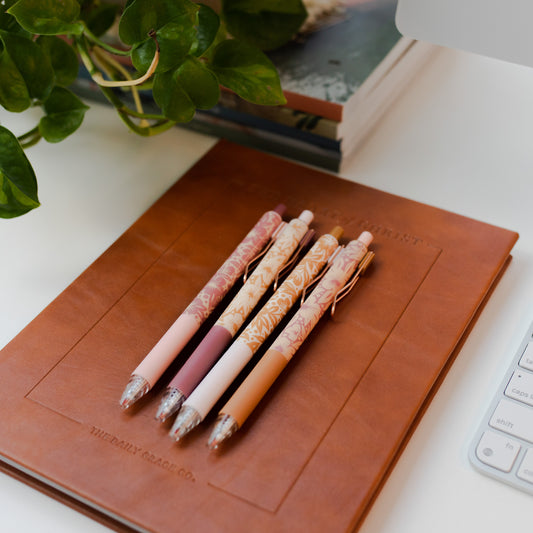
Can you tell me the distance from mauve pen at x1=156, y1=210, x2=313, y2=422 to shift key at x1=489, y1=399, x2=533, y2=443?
0.61 ft

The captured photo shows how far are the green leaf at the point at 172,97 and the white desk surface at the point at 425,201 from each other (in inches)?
5.2

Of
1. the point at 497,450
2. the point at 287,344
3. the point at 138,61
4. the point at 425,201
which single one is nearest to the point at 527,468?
the point at 497,450

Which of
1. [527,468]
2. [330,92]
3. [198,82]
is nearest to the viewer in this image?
[527,468]

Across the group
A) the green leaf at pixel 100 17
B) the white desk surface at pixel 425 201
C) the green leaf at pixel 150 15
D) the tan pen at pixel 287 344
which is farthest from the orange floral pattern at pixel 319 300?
the green leaf at pixel 100 17

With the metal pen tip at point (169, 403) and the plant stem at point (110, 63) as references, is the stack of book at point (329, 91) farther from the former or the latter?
the metal pen tip at point (169, 403)

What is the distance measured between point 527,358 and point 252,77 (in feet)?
0.99

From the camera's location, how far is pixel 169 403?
454 mm

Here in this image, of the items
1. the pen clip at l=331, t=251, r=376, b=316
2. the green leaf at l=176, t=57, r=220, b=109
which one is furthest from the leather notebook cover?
the green leaf at l=176, t=57, r=220, b=109

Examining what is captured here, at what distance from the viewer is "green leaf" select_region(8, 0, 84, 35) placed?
19.0 inches

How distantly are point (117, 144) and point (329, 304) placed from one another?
0.33m

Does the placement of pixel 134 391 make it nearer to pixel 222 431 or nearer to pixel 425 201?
pixel 222 431

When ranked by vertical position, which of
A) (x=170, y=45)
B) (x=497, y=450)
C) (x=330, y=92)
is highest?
(x=170, y=45)

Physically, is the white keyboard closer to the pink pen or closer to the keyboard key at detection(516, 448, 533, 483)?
the keyboard key at detection(516, 448, 533, 483)

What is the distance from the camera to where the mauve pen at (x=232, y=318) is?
1.50ft
